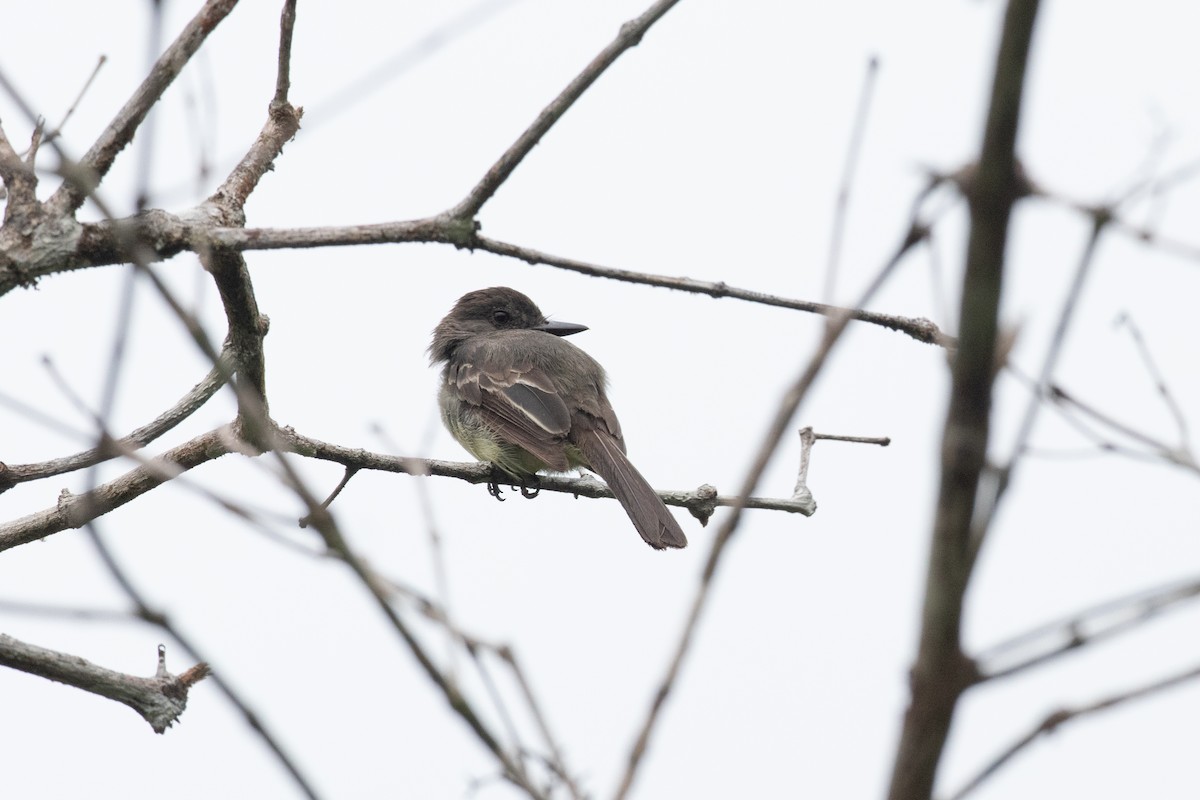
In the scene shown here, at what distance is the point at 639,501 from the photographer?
20.6ft

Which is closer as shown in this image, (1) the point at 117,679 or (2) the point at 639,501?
(1) the point at 117,679

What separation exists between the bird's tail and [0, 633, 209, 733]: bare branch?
8.51 feet

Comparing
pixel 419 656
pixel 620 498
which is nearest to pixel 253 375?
pixel 620 498

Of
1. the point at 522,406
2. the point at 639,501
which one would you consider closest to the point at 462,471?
the point at 639,501

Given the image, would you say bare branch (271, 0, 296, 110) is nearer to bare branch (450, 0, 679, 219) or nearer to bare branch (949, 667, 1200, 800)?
bare branch (450, 0, 679, 219)

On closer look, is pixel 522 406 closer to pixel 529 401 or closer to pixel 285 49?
pixel 529 401

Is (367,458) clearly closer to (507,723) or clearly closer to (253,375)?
(253,375)

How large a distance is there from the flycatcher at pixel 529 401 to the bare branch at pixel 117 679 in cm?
262

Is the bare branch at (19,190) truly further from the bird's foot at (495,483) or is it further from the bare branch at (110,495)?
the bird's foot at (495,483)

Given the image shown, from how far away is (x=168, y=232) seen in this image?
3445 millimetres

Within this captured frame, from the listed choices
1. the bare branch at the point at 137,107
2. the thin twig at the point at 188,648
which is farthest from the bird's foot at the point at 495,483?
the thin twig at the point at 188,648

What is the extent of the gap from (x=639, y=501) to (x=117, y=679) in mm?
2923

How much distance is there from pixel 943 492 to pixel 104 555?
1037 millimetres

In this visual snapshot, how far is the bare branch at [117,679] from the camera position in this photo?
12.3 ft
